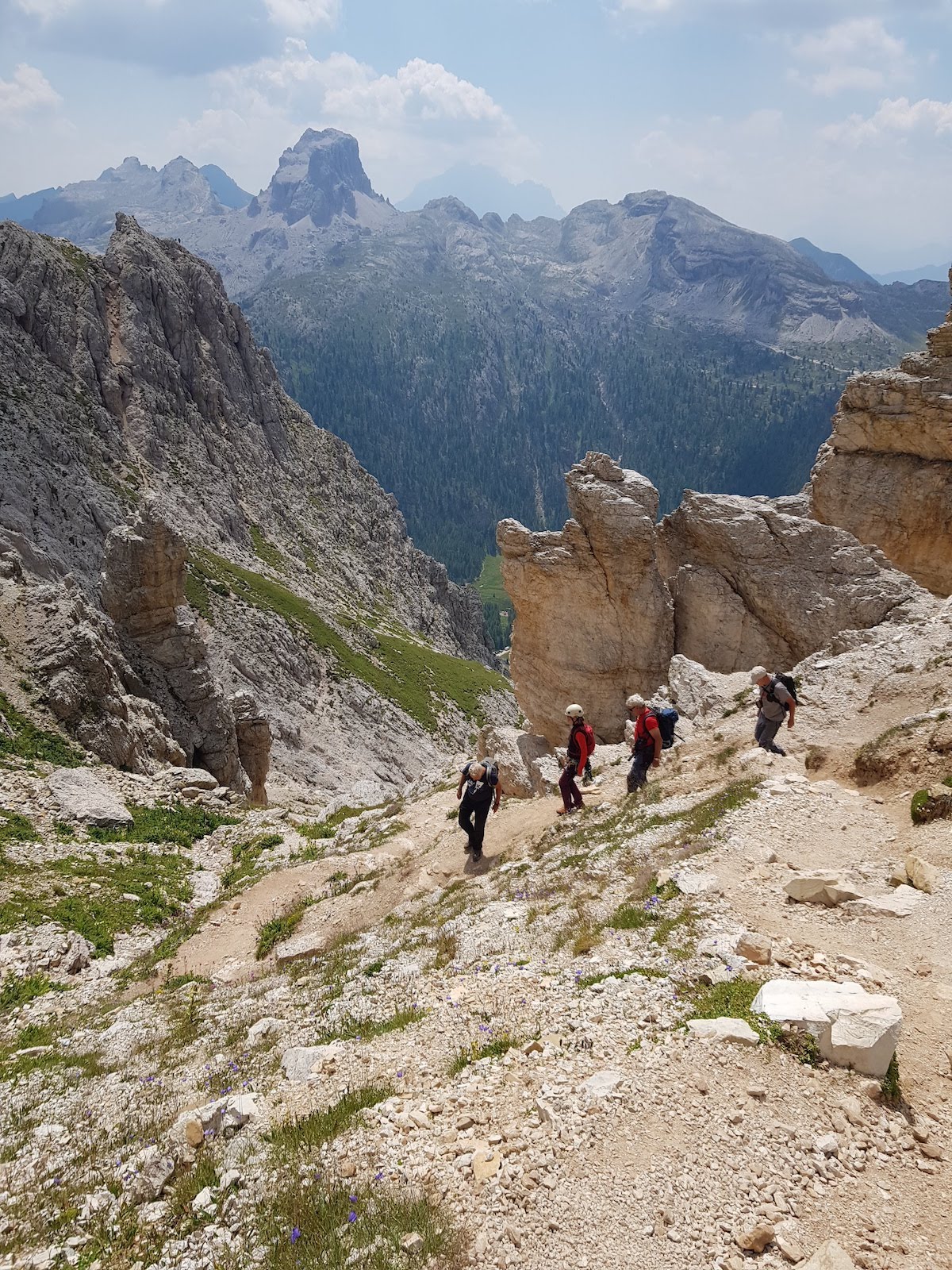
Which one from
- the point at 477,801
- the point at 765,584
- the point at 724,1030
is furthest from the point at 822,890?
the point at 765,584

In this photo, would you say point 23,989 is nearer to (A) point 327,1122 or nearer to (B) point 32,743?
(A) point 327,1122

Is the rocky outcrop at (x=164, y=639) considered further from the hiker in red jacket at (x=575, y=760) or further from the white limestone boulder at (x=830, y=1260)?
the white limestone boulder at (x=830, y=1260)

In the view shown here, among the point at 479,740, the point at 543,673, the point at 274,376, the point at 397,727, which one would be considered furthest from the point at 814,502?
the point at 274,376

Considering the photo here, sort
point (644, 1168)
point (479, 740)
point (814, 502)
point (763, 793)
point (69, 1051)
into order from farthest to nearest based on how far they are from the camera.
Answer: point (814, 502), point (479, 740), point (763, 793), point (69, 1051), point (644, 1168)

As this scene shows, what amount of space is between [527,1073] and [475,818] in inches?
405

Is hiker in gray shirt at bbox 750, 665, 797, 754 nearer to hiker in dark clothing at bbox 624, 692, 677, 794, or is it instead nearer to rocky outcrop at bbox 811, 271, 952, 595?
hiker in dark clothing at bbox 624, 692, 677, 794

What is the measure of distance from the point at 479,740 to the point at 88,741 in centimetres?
1606

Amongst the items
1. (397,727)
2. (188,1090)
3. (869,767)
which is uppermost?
(869,767)

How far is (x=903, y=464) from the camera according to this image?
3422cm

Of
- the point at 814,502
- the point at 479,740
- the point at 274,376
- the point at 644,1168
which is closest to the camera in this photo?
the point at 644,1168

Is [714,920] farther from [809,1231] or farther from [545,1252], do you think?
[545,1252]

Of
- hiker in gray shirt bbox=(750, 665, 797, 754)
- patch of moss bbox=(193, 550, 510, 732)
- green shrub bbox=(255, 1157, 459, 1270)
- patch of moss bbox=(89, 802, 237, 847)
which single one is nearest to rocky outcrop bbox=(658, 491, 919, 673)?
hiker in gray shirt bbox=(750, 665, 797, 754)

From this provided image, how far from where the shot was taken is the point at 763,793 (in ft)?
52.1

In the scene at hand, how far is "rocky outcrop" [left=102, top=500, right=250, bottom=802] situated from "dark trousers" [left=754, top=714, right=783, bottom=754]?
28546 mm
